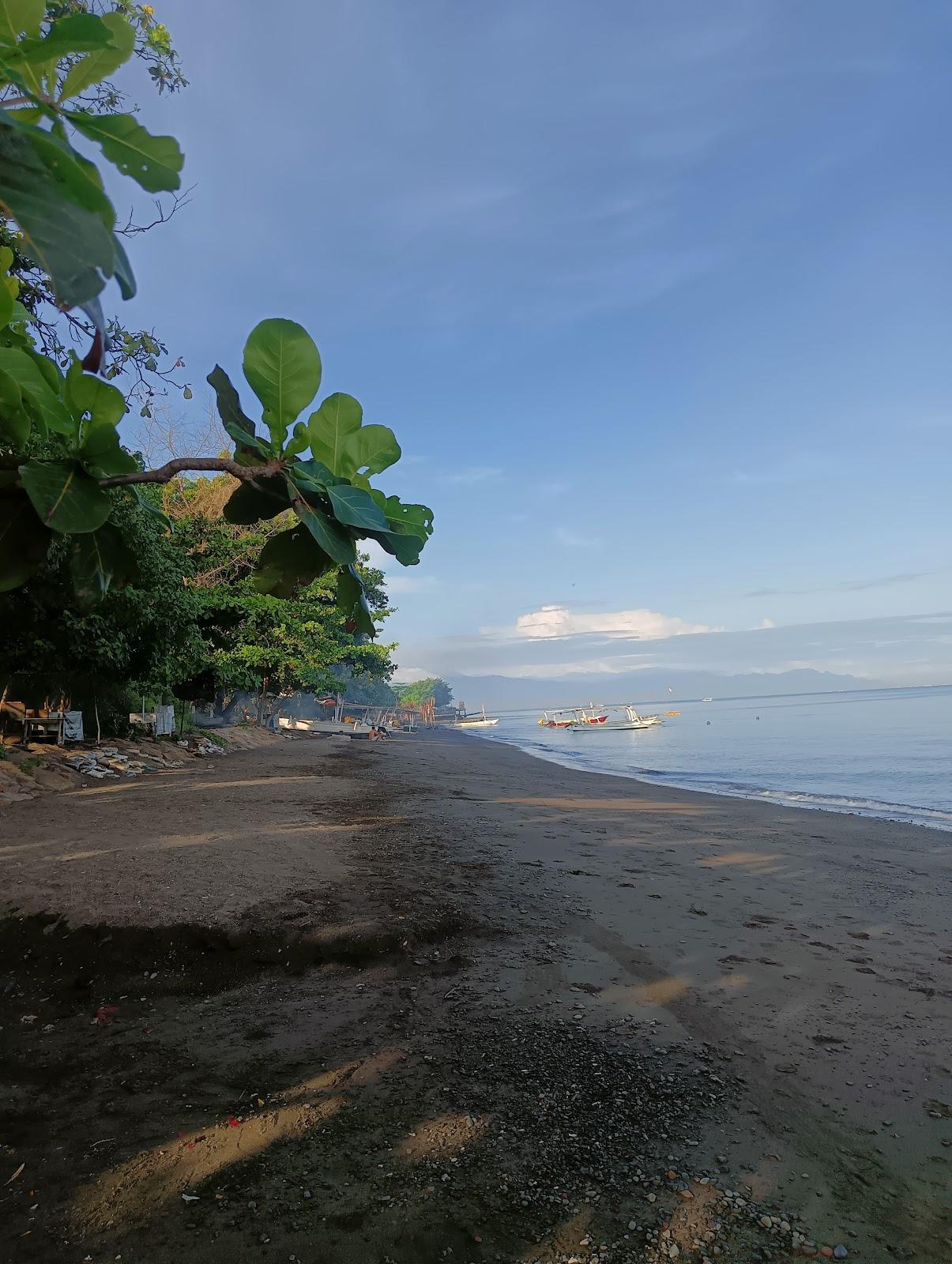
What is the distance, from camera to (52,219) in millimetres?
675

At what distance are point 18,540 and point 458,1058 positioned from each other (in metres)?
2.70

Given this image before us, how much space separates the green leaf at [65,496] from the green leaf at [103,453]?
0.02 meters

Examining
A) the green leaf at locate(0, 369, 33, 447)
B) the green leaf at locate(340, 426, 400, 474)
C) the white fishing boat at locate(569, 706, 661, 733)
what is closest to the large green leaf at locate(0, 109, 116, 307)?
the green leaf at locate(0, 369, 33, 447)

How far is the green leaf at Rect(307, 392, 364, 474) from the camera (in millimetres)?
1168

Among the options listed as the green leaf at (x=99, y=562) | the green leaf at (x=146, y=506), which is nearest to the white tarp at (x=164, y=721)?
the green leaf at (x=146, y=506)

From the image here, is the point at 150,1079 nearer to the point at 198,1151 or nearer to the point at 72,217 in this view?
the point at 198,1151

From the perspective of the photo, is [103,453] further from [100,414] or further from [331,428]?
[331,428]

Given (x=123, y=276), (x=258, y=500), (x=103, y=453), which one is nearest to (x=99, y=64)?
(x=123, y=276)

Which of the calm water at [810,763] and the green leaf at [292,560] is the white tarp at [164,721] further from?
the green leaf at [292,560]

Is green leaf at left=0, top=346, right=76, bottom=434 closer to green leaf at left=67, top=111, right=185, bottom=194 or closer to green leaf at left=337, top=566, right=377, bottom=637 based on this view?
green leaf at left=67, top=111, right=185, bottom=194

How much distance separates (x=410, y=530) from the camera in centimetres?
128

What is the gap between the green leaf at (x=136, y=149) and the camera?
0.83 metres

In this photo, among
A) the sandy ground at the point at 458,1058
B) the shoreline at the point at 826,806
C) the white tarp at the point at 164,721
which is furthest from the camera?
the white tarp at the point at 164,721

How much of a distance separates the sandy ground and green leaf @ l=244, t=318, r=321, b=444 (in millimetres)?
2156
